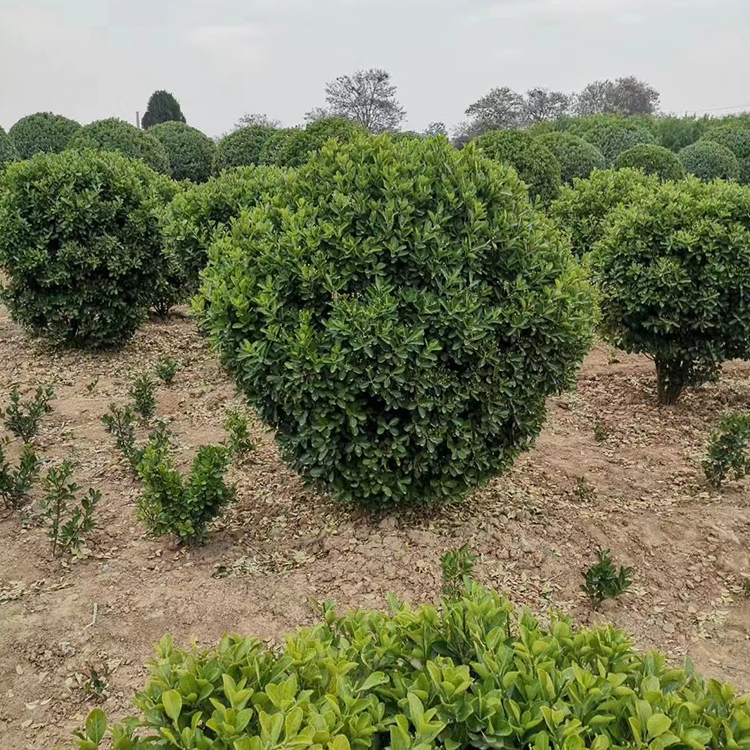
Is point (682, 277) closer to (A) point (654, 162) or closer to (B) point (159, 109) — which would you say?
(A) point (654, 162)

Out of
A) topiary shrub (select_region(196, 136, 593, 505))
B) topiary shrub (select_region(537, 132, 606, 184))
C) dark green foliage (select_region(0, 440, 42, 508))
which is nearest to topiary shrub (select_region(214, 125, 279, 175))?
topiary shrub (select_region(537, 132, 606, 184))

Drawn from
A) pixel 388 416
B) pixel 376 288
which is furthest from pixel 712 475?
pixel 376 288

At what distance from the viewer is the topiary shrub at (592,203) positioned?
825cm

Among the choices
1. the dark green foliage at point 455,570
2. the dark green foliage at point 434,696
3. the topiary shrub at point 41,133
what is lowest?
the dark green foliage at point 455,570

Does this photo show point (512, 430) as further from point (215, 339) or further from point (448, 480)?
point (215, 339)

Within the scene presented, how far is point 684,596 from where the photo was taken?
12.3 feet

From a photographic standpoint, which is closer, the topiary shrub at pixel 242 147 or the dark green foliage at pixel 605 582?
the dark green foliage at pixel 605 582

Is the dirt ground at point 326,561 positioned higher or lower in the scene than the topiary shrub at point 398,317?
lower

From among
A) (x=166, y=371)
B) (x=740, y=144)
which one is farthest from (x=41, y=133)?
(x=740, y=144)

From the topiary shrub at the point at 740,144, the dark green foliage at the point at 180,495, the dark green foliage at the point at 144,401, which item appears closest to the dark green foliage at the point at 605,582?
the dark green foliage at the point at 180,495

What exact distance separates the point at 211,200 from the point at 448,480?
4810 millimetres

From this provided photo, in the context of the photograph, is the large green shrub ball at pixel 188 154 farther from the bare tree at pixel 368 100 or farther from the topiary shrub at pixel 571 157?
the bare tree at pixel 368 100

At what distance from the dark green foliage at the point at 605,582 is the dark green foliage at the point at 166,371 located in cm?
445

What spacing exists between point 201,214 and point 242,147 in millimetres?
9949
